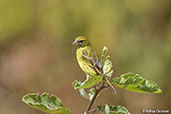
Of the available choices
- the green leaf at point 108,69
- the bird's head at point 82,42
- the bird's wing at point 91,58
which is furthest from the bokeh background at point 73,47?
the green leaf at point 108,69

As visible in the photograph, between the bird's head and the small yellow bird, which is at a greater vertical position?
the bird's head

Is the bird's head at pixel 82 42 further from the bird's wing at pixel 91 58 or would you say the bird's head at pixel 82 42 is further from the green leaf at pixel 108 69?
the green leaf at pixel 108 69

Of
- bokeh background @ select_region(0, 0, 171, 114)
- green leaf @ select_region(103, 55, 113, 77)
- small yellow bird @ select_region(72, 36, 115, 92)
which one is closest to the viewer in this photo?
green leaf @ select_region(103, 55, 113, 77)

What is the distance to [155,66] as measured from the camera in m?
4.70

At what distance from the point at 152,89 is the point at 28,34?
4748 mm

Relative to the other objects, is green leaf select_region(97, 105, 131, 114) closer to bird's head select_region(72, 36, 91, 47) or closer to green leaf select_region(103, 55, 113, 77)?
green leaf select_region(103, 55, 113, 77)

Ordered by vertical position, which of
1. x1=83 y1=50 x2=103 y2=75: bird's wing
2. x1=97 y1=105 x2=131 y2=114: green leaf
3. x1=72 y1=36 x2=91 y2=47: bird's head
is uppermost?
x1=72 y1=36 x2=91 y2=47: bird's head

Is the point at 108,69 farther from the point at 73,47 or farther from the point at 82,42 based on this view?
the point at 73,47

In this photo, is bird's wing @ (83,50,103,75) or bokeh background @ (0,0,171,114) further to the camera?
bokeh background @ (0,0,171,114)

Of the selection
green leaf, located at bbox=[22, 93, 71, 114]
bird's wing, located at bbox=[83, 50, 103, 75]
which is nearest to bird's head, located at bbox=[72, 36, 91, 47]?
bird's wing, located at bbox=[83, 50, 103, 75]

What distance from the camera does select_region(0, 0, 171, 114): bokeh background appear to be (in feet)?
15.4

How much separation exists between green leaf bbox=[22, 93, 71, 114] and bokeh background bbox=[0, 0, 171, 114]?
3758mm

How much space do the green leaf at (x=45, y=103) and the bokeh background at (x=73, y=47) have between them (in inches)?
148

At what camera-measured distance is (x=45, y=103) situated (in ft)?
2.62
